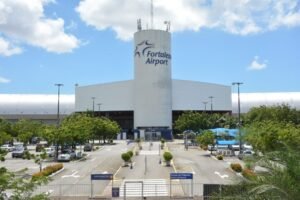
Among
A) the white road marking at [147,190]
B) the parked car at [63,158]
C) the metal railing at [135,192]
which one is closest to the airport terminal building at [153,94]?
the parked car at [63,158]

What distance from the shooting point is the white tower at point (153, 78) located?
13088 centimetres

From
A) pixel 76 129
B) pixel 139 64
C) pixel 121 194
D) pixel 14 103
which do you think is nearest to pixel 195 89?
pixel 139 64

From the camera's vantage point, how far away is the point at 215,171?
47375 millimetres

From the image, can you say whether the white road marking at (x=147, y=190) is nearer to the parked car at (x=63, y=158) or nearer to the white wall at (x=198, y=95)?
the parked car at (x=63, y=158)

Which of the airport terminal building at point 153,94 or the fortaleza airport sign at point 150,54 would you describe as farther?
the airport terminal building at point 153,94

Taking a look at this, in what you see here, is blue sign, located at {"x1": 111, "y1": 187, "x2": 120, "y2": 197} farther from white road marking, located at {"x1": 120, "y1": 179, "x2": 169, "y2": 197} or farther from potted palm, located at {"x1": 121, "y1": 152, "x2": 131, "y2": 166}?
potted palm, located at {"x1": 121, "y1": 152, "x2": 131, "y2": 166}

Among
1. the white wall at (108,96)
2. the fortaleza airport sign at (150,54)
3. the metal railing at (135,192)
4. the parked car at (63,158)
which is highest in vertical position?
the fortaleza airport sign at (150,54)

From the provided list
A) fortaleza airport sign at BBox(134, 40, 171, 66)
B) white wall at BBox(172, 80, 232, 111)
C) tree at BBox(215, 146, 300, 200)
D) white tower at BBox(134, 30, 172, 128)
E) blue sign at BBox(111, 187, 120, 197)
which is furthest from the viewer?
white wall at BBox(172, 80, 232, 111)

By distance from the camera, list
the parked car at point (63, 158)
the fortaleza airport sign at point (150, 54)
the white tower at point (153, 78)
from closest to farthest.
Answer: the parked car at point (63, 158) → the fortaleza airport sign at point (150, 54) → the white tower at point (153, 78)

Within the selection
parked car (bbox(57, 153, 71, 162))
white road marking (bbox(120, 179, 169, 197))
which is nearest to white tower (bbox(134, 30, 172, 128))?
parked car (bbox(57, 153, 71, 162))

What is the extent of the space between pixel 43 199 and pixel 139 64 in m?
121

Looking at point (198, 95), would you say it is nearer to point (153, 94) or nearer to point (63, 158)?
point (153, 94)

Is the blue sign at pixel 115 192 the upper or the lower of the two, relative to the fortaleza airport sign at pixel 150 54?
lower

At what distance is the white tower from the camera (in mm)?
130875
